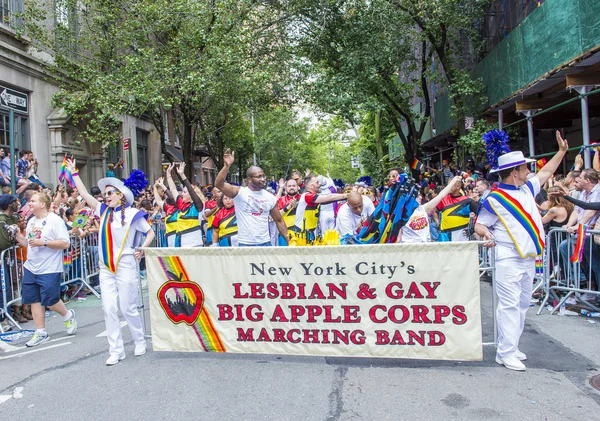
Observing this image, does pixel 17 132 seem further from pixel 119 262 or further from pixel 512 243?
pixel 512 243

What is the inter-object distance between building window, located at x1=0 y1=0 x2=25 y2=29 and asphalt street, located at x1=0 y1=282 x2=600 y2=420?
12702 mm

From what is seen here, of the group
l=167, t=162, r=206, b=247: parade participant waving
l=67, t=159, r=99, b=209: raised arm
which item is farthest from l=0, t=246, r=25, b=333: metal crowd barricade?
l=167, t=162, r=206, b=247: parade participant waving

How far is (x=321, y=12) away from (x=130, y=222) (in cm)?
1280

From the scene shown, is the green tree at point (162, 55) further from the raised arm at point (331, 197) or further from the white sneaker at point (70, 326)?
the white sneaker at point (70, 326)

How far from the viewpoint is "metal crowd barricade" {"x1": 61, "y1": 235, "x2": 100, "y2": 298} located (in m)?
9.13

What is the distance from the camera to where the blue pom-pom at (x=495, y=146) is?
17.8 feet

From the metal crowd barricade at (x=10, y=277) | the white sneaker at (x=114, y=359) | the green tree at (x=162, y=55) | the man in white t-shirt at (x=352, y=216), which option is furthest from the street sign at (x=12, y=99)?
the green tree at (x=162, y=55)

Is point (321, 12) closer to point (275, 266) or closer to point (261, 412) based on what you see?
point (275, 266)

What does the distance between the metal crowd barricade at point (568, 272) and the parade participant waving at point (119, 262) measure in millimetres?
5359

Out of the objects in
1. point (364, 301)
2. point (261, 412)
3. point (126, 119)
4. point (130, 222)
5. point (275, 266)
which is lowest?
point (261, 412)

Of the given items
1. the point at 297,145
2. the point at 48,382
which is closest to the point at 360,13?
the point at 48,382

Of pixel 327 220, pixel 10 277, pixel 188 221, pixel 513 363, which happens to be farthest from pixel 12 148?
pixel 513 363

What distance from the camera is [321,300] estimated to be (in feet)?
17.2

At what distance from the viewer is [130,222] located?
5.81 metres
